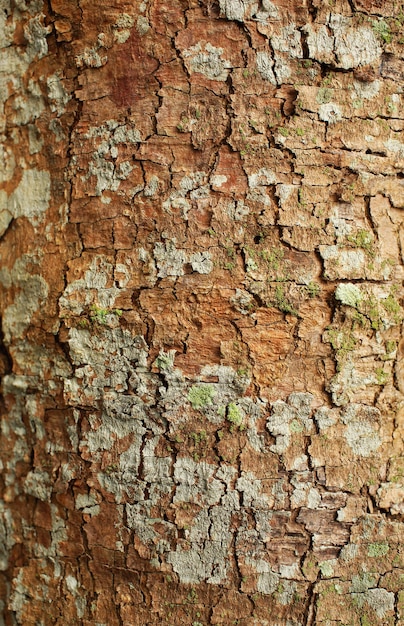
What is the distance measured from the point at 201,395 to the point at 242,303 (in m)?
0.23

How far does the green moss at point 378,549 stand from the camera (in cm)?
147

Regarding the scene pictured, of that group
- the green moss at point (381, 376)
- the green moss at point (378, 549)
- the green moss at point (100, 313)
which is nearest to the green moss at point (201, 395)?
the green moss at point (100, 313)

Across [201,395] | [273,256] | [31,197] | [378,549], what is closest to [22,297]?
[31,197]

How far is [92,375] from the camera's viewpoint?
1501 mm

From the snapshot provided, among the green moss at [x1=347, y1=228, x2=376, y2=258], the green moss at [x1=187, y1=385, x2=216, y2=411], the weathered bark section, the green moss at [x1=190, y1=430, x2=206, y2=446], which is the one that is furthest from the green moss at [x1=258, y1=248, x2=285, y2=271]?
the green moss at [x1=190, y1=430, x2=206, y2=446]

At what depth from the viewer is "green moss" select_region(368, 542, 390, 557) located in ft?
4.82

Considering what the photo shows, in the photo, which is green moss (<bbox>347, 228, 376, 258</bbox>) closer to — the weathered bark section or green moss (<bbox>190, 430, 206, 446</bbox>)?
the weathered bark section

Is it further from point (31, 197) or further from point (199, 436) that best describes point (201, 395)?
point (31, 197)

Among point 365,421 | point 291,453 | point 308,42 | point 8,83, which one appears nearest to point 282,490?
point 291,453

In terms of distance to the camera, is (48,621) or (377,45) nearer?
(377,45)

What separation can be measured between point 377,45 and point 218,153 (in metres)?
0.45

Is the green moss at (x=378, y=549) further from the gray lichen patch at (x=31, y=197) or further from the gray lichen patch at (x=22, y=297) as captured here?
the gray lichen patch at (x=31, y=197)

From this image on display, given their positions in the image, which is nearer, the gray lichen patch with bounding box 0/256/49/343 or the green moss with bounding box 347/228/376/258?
the green moss with bounding box 347/228/376/258

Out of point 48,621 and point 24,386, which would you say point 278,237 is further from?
point 48,621
